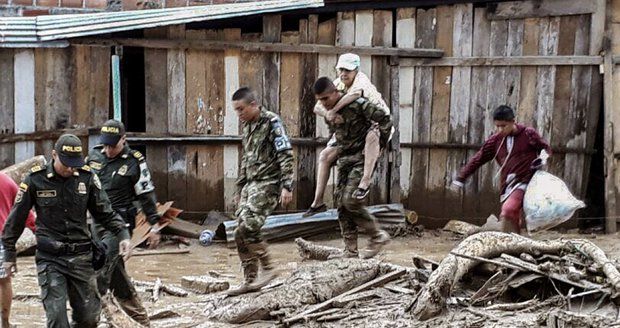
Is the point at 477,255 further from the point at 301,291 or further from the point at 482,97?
the point at 482,97

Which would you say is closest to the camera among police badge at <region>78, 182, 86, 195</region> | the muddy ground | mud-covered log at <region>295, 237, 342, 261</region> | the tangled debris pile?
police badge at <region>78, 182, 86, 195</region>

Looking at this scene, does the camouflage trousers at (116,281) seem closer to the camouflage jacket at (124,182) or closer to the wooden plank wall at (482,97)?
the camouflage jacket at (124,182)

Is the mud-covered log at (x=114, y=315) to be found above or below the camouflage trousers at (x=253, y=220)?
below

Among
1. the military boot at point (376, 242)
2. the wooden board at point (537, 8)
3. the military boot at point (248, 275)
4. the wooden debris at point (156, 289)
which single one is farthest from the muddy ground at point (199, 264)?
the wooden board at point (537, 8)

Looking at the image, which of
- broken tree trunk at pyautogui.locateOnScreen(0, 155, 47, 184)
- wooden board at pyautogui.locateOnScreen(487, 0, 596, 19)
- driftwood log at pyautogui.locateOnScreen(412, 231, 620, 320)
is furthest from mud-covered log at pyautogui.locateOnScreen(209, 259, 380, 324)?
wooden board at pyautogui.locateOnScreen(487, 0, 596, 19)

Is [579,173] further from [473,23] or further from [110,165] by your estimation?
[110,165]

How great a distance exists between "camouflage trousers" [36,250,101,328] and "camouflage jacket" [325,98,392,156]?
128 inches

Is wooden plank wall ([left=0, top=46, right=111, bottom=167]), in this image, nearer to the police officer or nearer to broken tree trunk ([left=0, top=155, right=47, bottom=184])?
broken tree trunk ([left=0, top=155, right=47, bottom=184])

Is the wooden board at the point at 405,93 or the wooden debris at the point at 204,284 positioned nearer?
the wooden debris at the point at 204,284

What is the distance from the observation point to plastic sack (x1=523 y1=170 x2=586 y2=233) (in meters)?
9.32

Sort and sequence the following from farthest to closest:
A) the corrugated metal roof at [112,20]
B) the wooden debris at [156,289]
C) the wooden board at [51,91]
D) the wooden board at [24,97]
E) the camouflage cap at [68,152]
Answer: the wooden board at [51,91] < the wooden board at [24,97] < the corrugated metal roof at [112,20] < the wooden debris at [156,289] < the camouflage cap at [68,152]

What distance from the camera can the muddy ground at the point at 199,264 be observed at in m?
8.70

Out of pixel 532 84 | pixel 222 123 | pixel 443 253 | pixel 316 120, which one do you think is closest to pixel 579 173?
pixel 532 84

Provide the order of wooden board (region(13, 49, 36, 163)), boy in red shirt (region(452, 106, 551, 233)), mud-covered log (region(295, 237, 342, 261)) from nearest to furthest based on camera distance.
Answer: boy in red shirt (region(452, 106, 551, 233)) < mud-covered log (region(295, 237, 342, 261)) < wooden board (region(13, 49, 36, 163))
